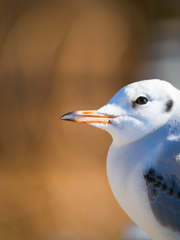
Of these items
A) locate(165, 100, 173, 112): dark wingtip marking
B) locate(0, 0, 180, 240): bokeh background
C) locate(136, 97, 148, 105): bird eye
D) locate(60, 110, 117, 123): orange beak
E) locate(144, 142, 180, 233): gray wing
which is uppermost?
locate(0, 0, 180, 240): bokeh background

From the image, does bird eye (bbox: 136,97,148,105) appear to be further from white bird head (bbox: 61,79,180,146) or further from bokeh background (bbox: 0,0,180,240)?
bokeh background (bbox: 0,0,180,240)

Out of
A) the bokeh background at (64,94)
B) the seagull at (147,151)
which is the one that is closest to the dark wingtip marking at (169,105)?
the seagull at (147,151)

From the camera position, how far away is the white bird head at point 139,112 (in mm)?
367

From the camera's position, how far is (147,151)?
36cm

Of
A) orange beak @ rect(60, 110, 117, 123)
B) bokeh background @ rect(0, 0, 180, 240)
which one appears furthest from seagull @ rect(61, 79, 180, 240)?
bokeh background @ rect(0, 0, 180, 240)

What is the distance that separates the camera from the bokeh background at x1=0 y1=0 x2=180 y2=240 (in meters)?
1.33

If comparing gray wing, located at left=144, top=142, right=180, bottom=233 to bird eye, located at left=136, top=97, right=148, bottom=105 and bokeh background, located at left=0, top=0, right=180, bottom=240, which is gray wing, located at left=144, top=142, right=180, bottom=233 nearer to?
bird eye, located at left=136, top=97, right=148, bottom=105

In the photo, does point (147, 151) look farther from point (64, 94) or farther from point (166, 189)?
point (64, 94)

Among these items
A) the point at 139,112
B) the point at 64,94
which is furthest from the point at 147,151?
the point at 64,94

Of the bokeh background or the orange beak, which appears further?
the bokeh background

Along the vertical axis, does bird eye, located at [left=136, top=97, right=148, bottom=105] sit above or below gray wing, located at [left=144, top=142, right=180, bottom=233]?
above

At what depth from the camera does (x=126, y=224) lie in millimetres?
1350

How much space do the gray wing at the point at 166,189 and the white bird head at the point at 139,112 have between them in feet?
0.15

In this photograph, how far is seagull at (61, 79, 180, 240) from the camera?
1.13 feet
